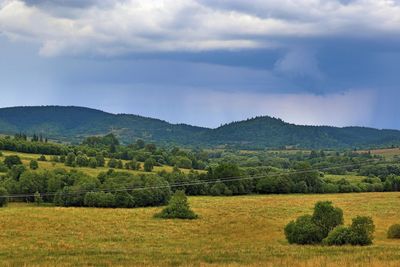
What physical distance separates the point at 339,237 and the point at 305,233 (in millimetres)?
3818

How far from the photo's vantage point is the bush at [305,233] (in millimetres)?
47844

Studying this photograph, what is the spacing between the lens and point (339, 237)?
4488 cm

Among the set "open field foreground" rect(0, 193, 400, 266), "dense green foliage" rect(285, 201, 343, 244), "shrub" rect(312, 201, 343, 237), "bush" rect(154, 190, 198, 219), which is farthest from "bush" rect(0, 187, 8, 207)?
"shrub" rect(312, 201, 343, 237)

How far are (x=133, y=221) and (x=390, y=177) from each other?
76038 mm

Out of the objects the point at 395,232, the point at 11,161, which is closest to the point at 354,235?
the point at 395,232

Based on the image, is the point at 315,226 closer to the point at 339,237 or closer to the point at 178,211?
the point at 339,237

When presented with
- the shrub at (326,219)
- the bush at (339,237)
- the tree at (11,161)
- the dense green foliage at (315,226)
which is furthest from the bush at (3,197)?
the bush at (339,237)

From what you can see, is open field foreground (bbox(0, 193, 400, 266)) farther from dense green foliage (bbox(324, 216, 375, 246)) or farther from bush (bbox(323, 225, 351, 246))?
bush (bbox(323, 225, 351, 246))

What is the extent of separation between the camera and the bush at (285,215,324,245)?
157 feet

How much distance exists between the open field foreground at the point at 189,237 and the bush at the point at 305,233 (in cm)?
132

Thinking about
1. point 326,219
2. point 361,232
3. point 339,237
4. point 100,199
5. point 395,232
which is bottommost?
point 395,232

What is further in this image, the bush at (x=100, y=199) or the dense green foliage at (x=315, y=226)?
the bush at (x=100, y=199)

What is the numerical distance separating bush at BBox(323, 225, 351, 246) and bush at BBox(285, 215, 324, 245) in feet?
7.91

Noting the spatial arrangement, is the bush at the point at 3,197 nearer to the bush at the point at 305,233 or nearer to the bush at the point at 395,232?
the bush at the point at 305,233
